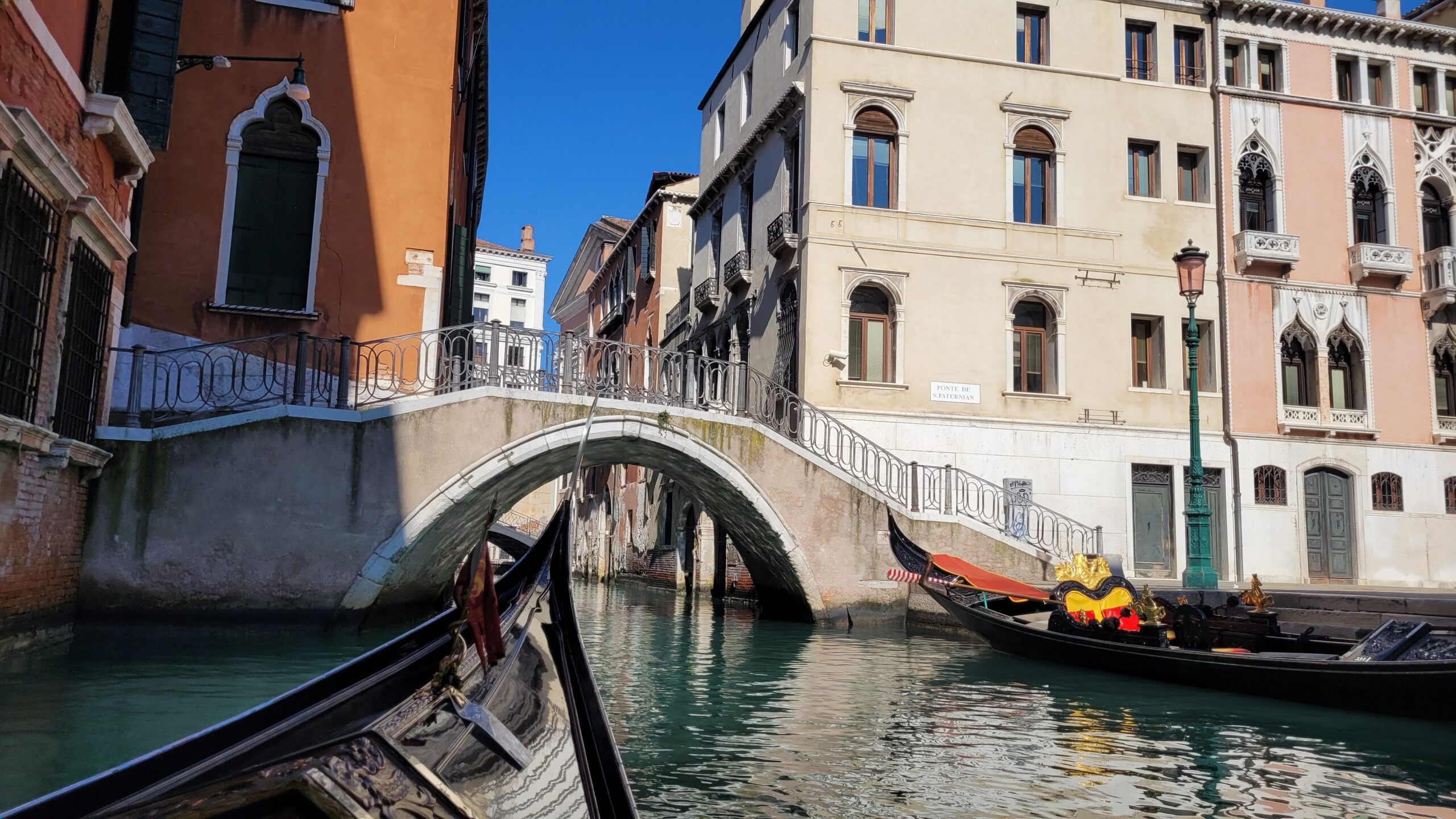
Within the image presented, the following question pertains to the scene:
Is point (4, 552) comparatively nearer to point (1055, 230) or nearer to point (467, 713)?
point (467, 713)

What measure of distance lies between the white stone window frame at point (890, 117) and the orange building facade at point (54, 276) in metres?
8.45

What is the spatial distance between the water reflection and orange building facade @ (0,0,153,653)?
11.5 ft

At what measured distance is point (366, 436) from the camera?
863 centimetres

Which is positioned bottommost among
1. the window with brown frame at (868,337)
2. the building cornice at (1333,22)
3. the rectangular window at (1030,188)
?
the window with brown frame at (868,337)

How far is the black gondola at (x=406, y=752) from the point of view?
162cm

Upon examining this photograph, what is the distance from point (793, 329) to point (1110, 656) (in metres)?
7.17

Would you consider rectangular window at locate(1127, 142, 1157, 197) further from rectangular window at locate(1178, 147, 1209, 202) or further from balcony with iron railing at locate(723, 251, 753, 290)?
balcony with iron railing at locate(723, 251, 753, 290)

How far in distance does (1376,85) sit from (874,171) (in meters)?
7.72

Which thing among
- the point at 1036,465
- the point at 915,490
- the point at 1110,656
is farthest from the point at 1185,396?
the point at 1110,656

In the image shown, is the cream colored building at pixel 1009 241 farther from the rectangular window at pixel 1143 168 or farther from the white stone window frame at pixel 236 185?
the white stone window frame at pixel 236 185

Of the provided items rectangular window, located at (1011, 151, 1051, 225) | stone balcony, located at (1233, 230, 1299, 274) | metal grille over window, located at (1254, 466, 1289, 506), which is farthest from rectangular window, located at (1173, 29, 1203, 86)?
metal grille over window, located at (1254, 466, 1289, 506)

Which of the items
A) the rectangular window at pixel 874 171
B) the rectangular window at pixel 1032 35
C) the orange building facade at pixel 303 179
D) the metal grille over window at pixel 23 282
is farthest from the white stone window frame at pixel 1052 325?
the metal grille over window at pixel 23 282

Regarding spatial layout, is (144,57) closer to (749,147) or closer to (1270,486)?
(749,147)

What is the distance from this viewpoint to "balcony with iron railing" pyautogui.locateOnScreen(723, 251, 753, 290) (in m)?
16.0
